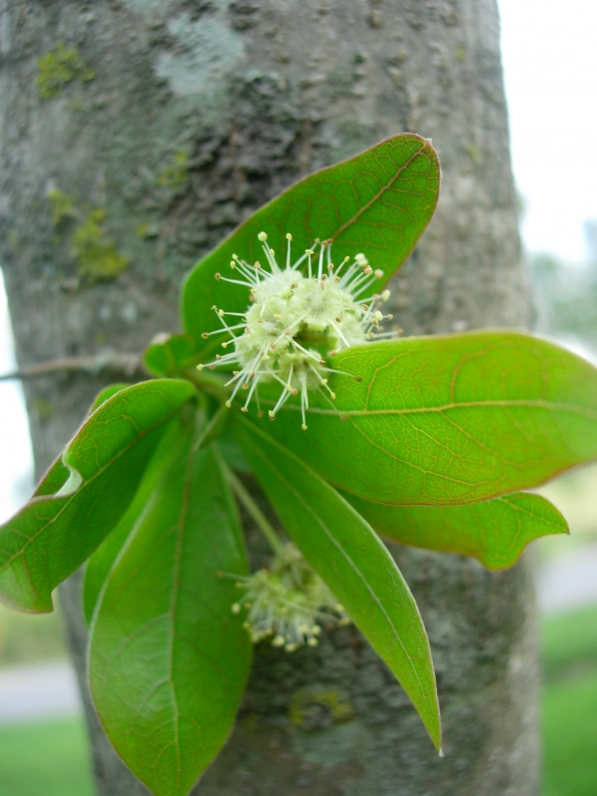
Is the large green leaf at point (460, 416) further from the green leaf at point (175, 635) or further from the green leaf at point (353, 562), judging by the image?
the green leaf at point (175, 635)

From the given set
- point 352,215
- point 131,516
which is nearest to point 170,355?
point 131,516

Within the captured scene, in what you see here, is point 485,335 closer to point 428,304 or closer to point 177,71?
point 428,304

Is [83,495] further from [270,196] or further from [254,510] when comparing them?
[270,196]

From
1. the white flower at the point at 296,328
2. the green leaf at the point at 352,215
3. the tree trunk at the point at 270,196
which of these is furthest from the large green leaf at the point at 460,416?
the tree trunk at the point at 270,196

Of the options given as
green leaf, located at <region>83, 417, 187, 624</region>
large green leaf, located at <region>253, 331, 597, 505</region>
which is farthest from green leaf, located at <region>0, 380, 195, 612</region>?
large green leaf, located at <region>253, 331, 597, 505</region>

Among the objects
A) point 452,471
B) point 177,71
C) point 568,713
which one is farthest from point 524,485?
point 568,713

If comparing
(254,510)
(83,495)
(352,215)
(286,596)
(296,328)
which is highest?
(352,215)
